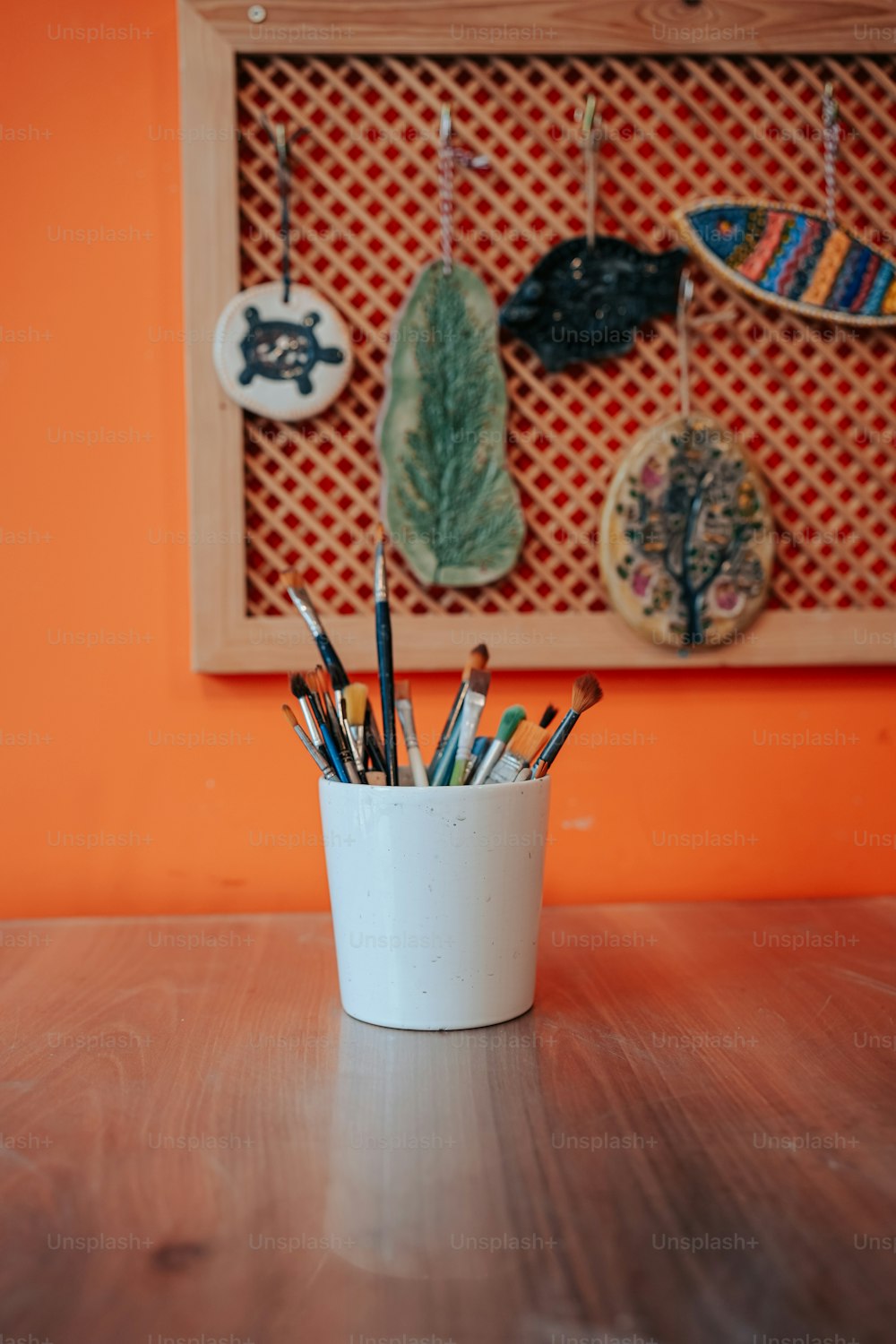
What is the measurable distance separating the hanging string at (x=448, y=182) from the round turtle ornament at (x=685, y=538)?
27 centimetres

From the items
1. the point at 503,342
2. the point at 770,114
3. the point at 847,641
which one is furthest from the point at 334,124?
the point at 847,641

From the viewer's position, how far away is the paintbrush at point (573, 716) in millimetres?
719

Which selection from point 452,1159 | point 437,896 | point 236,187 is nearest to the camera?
point 452,1159

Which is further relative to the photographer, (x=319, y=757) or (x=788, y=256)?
(x=788, y=256)

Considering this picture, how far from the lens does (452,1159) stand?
1.71ft

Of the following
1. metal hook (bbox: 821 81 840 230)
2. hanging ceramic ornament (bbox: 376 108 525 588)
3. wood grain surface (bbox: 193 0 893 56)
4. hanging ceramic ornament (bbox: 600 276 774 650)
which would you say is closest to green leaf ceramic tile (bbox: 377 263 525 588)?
hanging ceramic ornament (bbox: 376 108 525 588)

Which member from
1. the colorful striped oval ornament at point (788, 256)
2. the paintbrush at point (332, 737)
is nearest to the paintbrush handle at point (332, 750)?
the paintbrush at point (332, 737)

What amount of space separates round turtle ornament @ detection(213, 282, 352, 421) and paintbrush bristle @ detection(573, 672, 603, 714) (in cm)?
45

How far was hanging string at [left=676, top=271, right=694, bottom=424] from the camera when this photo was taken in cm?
104

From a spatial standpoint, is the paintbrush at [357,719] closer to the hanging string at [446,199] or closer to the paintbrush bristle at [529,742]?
the paintbrush bristle at [529,742]

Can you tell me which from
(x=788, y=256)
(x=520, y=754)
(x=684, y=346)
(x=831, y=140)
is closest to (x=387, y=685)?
(x=520, y=754)

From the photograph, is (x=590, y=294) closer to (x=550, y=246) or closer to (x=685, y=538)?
(x=550, y=246)

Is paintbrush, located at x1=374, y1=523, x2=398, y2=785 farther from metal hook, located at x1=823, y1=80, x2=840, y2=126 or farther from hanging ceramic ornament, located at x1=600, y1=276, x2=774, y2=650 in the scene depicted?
metal hook, located at x1=823, y1=80, x2=840, y2=126

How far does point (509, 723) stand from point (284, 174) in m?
0.62
